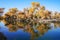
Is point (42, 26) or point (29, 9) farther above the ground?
point (29, 9)

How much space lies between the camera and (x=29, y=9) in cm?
634

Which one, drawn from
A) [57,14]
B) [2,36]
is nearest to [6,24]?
[2,36]

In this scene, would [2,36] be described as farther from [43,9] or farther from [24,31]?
[43,9]

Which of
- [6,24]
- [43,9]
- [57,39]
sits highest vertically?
[43,9]

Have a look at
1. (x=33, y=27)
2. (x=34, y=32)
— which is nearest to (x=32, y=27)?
(x=33, y=27)

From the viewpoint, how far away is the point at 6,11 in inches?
249

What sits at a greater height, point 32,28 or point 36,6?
point 36,6

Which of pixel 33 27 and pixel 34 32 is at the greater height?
pixel 33 27

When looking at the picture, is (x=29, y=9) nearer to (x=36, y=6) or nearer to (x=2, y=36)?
(x=36, y=6)

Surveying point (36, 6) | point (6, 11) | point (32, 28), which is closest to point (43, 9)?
point (36, 6)

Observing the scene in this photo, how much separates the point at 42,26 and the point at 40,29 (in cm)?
10

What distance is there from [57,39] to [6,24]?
1451mm

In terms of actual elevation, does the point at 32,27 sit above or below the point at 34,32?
above

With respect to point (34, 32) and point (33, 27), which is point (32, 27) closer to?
point (33, 27)
